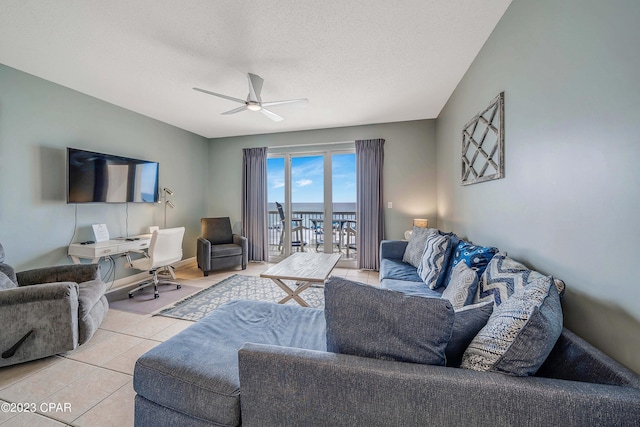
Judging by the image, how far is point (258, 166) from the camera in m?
4.92

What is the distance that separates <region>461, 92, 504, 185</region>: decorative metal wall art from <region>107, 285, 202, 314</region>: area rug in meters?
3.68

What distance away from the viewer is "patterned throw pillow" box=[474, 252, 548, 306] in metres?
1.26

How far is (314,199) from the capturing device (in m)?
5.01

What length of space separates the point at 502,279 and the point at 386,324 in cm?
92

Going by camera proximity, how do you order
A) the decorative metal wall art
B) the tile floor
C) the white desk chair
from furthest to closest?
the white desk chair, the decorative metal wall art, the tile floor

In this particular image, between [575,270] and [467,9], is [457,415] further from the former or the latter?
[467,9]

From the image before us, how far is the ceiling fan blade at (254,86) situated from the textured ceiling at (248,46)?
63 mm

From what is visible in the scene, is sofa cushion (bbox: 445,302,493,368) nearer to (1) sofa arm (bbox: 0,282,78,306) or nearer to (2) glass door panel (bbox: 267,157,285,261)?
(1) sofa arm (bbox: 0,282,78,306)

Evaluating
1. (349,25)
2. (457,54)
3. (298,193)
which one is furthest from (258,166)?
(457,54)

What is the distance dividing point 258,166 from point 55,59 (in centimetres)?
294

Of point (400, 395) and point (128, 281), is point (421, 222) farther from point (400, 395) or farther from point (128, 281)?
point (128, 281)

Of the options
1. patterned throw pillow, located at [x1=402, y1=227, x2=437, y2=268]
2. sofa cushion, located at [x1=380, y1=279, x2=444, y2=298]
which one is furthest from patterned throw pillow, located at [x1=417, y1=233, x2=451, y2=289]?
patterned throw pillow, located at [x1=402, y1=227, x2=437, y2=268]

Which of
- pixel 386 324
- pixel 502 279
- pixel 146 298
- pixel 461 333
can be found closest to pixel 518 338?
pixel 461 333

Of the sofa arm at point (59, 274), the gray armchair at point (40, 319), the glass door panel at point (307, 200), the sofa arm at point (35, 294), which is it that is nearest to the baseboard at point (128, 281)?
the sofa arm at point (59, 274)
